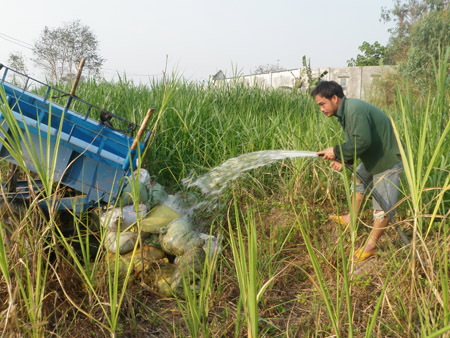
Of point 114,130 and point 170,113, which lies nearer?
point 114,130

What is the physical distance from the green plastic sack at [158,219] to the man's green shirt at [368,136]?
1.66 metres

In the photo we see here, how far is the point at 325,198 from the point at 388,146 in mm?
972

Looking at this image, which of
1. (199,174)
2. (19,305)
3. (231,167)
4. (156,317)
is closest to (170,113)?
(199,174)

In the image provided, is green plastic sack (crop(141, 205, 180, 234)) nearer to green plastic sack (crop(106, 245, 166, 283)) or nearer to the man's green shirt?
green plastic sack (crop(106, 245, 166, 283))

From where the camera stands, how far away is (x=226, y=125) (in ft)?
17.8

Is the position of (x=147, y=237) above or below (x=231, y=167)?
below

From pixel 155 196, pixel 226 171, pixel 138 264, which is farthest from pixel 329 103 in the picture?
pixel 138 264

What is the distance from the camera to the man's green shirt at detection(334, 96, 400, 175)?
342 centimetres

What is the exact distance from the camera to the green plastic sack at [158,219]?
11.8ft

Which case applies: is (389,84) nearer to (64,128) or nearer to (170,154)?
(170,154)

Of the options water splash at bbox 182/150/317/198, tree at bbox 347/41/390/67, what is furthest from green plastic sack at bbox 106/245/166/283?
tree at bbox 347/41/390/67

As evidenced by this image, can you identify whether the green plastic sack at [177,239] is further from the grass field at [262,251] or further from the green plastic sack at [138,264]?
the grass field at [262,251]

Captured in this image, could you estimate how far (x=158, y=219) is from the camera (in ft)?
12.2

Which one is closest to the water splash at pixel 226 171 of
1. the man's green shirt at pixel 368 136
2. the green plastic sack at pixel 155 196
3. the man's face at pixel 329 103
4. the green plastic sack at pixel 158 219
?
the green plastic sack at pixel 155 196
